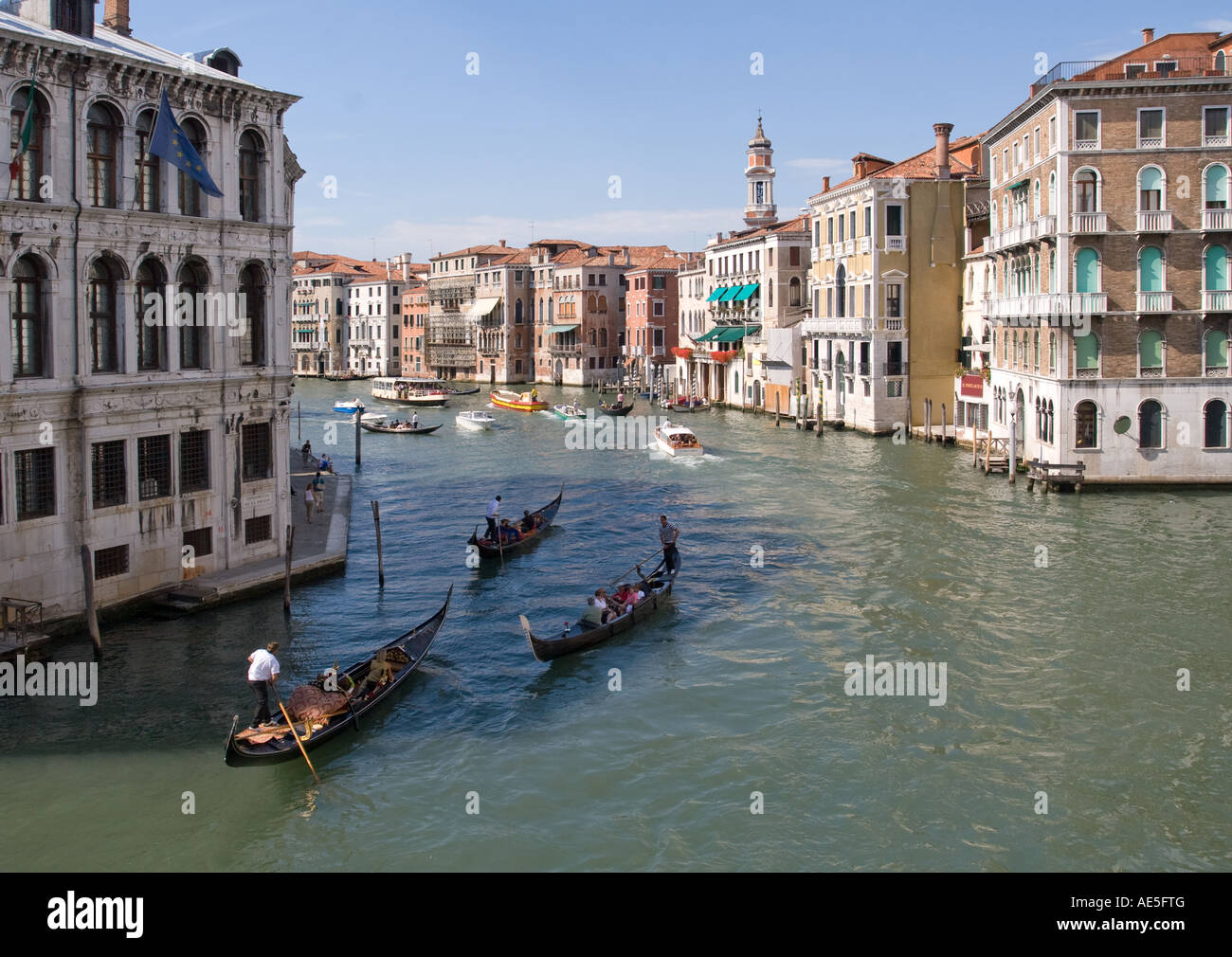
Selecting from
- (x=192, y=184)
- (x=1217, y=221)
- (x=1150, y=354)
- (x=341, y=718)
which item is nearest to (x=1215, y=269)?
(x=1217, y=221)

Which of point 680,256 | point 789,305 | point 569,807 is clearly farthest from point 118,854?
point 680,256

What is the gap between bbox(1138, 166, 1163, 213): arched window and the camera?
2903 centimetres

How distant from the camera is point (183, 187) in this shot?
62.9 feet

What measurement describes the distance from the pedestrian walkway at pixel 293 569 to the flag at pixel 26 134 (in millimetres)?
6783

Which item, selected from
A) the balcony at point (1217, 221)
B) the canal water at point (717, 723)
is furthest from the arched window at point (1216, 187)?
the canal water at point (717, 723)

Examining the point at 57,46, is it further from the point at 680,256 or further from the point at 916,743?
the point at 680,256

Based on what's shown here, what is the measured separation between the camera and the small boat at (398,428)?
53250 mm

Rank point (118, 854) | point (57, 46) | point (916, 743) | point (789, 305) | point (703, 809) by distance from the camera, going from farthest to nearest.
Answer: point (789, 305), point (57, 46), point (916, 743), point (703, 809), point (118, 854)

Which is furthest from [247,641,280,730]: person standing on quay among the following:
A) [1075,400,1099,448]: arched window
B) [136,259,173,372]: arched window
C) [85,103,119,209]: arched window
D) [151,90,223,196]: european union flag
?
[1075,400,1099,448]: arched window

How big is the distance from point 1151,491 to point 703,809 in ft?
69.6

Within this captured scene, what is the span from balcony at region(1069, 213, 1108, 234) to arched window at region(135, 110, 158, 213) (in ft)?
71.5

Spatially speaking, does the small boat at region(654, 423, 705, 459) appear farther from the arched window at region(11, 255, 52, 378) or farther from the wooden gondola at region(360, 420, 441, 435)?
the arched window at region(11, 255, 52, 378)

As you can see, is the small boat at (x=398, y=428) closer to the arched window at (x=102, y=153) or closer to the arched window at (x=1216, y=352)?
the arched window at (x=1216, y=352)

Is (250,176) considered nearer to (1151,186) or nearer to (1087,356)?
(1087,356)
